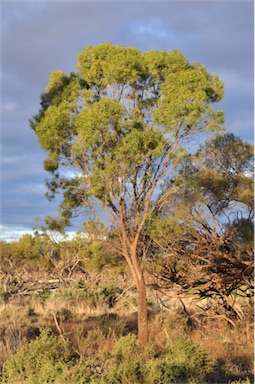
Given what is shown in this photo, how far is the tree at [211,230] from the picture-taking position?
12133mm

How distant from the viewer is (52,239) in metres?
14.3

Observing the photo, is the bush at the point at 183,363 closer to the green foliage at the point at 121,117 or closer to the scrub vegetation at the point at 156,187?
the scrub vegetation at the point at 156,187

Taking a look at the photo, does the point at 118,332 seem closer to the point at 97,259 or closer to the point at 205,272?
the point at 205,272

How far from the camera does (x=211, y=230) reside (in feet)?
41.5

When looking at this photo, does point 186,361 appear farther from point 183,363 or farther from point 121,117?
point 121,117

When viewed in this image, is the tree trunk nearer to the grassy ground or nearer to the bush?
the grassy ground

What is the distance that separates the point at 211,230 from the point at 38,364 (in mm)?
5686

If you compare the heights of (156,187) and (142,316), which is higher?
(156,187)

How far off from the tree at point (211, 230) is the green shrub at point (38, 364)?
13.4 feet

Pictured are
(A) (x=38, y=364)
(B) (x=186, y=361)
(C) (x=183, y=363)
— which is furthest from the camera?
(B) (x=186, y=361)

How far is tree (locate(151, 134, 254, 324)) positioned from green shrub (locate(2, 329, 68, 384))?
4.10 meters

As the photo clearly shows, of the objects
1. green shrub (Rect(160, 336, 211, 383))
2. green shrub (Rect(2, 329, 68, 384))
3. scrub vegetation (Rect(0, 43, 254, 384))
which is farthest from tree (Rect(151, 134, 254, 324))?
green shrub (Rect(2, 329, 68, 384))

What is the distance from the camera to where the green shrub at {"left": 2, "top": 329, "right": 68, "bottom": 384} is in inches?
316

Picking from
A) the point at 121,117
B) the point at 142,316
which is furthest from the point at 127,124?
the point at 142,316
